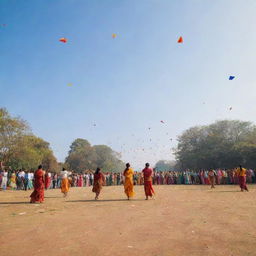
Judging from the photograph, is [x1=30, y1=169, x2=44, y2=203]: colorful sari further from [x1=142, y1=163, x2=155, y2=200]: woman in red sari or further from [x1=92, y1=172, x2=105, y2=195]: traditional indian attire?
[x1=142, y1=163, x2=155, y2=200]: woman in red sari

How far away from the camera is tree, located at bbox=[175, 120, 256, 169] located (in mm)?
36381

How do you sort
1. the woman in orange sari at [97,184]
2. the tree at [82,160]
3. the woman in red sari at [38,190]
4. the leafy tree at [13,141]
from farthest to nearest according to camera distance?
1. the tree at [82,160]
2. the leafy tree at [13,141]
3. the woman in orange sari at [97,184]
4. the woman in red sari at [38,190]

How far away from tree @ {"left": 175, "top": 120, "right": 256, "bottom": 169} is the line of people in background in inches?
378

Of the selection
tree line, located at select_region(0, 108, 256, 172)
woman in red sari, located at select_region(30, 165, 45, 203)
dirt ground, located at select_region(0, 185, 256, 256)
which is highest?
tree line, located at select_region(0, 108, 256, 172)

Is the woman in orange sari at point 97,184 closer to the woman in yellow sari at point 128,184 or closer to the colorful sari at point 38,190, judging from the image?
the woman in yellow sari at point 128,184

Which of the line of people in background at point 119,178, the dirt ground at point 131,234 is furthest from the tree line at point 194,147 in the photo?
the dirt ground at point 131,234

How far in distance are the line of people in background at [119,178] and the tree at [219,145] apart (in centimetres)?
961

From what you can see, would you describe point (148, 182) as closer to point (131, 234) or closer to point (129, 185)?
point (129, 185)

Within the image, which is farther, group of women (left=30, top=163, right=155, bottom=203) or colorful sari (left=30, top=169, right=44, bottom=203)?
group of women (left=30, top=163, right=155, bottom=203)

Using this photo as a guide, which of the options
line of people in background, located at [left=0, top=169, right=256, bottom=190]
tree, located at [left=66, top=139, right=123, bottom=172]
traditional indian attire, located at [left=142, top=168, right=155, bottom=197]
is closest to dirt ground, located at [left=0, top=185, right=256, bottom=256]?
traditional indian attire, located at [left=142, top=168, right=155, bottom=197]

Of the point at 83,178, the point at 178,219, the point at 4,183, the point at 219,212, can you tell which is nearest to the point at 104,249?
the point at 178,219

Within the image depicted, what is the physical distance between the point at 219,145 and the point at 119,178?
72.5 feet

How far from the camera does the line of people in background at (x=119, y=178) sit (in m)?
22.1

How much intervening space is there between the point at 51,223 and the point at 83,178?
926 inches
